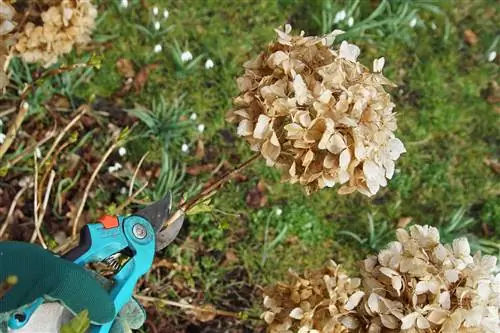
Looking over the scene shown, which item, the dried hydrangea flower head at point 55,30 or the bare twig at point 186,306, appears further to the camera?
the bare twig at point 186,306

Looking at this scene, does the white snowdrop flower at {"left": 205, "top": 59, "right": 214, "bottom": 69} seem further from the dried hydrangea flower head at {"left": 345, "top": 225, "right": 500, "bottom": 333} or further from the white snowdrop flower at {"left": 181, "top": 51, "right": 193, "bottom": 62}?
the dried hydrangea flower head at {"left": 345, "top": 225, "right": 500, "bottom": 333}

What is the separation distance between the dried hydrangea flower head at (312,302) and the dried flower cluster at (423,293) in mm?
11

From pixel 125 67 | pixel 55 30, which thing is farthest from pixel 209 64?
pixel 55 30

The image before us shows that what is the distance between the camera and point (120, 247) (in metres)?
1.44

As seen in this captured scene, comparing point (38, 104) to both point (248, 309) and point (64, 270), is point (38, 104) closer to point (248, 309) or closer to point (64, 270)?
point (248, 309)

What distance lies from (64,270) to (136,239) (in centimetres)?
29

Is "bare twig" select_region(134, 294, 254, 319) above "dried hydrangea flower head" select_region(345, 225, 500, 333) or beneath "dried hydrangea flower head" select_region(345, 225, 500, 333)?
beneath

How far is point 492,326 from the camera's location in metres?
1.49

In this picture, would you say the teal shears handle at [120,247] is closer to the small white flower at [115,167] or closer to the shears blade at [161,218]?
the shears blade at [161,218]

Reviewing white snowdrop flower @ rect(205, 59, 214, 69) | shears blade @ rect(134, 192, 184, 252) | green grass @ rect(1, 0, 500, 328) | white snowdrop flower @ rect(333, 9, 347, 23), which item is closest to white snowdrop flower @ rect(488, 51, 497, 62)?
green grass @ rect(1, 0, 500, 328)

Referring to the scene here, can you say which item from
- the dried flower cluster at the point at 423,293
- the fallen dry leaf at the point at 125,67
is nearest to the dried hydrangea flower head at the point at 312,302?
the dried flower cluster at the point at 423,293

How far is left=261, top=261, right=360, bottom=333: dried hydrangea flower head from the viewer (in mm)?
1704

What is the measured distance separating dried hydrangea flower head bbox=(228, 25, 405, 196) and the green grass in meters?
0.79

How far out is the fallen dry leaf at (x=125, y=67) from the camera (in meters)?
2.64
